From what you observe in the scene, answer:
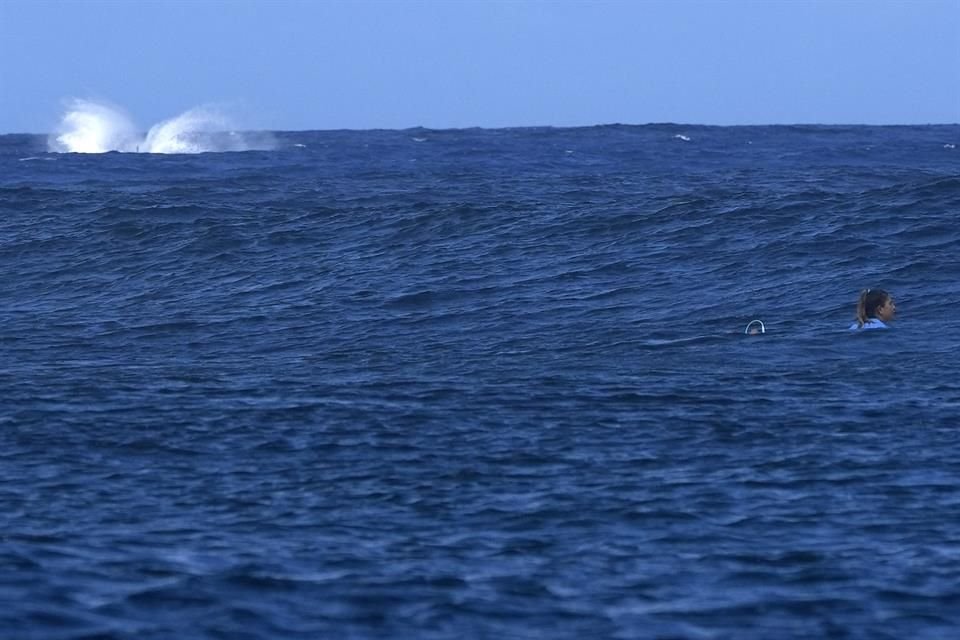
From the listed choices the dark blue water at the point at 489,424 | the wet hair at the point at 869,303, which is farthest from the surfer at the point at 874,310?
the dark blue water at the point at 489,424

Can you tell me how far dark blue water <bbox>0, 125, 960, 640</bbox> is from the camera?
8688mm

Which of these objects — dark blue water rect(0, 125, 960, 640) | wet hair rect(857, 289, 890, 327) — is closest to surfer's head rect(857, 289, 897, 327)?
wet hair rect(857, 289, 890, 327)

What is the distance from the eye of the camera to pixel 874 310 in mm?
18312

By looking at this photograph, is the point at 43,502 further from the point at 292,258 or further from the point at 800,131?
the point at 800,131

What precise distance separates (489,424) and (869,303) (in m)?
6.66

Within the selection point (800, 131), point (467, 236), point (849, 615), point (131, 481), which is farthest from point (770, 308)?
point (800, 131)

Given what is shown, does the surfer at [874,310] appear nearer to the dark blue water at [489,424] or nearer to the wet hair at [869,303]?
the wet hair at [869,303]

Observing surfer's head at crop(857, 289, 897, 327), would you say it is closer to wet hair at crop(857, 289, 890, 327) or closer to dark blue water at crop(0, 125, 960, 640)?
wet hair at crop(857, 289, 890, 327)

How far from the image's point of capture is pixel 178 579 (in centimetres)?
895

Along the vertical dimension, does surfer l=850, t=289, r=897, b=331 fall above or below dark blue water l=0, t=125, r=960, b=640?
above

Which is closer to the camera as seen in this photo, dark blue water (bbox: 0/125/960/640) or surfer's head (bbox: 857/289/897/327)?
dark blue water (bbox: 0/125/960/640)

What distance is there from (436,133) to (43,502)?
2739 inches

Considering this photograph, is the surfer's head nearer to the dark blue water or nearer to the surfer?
the surfer

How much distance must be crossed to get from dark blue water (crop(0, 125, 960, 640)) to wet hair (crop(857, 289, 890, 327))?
1.17ft
